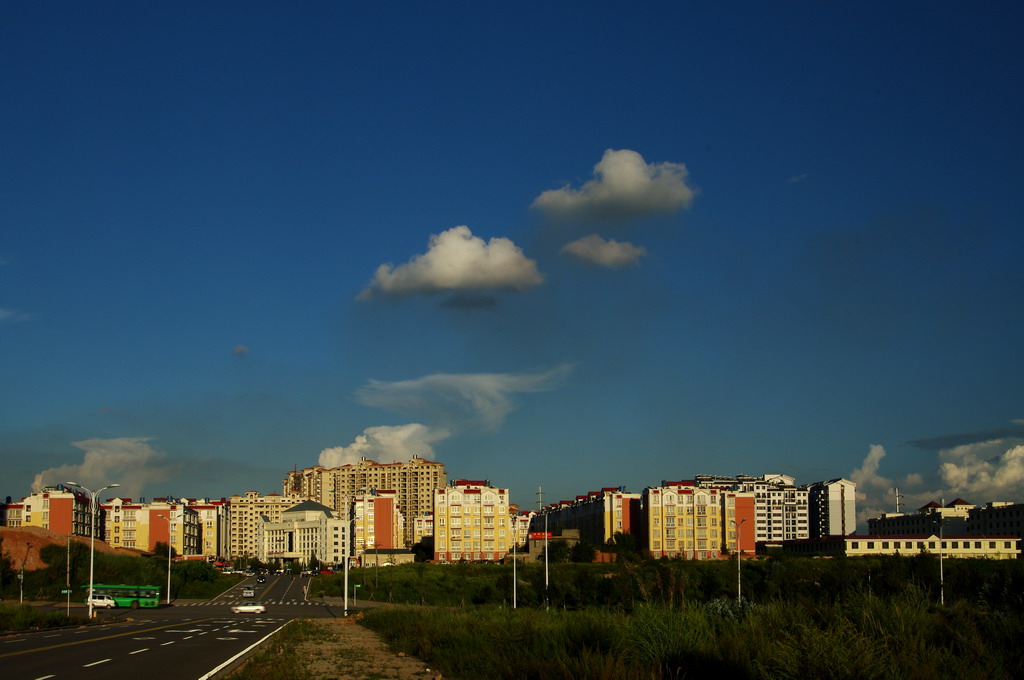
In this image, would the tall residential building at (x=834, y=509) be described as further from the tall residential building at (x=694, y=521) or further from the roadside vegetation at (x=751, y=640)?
the roadside vegetation at (x=751, y=640)

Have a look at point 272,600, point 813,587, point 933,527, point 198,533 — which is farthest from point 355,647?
point 198,533

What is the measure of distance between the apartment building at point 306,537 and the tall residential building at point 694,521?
63.2m

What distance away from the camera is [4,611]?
36125 mm

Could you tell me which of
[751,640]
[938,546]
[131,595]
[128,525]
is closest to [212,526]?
[128,525]

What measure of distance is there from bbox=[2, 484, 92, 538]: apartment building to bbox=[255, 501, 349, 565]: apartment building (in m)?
43.0

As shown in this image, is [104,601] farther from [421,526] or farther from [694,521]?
[421,526]

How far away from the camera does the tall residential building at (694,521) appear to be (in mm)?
116000

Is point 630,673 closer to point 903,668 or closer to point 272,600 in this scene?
point 903,668

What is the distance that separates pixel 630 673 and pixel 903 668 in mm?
3895

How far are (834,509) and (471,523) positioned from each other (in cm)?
8694

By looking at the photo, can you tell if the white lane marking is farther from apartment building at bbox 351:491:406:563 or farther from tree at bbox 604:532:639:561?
apartment building at bbox 351:491:406:563

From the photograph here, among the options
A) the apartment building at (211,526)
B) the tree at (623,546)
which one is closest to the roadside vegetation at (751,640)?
the tree at (623,546)

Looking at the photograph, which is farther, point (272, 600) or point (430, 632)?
point (272, 600)

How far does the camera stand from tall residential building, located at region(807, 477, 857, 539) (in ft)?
569
